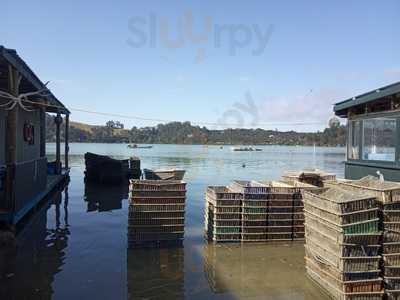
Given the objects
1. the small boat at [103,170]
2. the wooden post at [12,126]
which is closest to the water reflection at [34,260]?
the wooden post at [12,126]

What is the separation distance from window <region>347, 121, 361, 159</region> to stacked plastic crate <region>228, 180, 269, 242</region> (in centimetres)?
383

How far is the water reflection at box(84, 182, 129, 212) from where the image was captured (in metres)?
16.1

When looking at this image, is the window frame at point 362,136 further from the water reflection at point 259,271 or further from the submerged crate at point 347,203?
the submerged crate at point 347,203

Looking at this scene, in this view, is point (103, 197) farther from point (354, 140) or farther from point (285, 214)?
point (354, 140)

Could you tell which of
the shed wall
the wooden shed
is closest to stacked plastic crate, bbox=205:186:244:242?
the wooden shed

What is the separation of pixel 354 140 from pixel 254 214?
4548mm

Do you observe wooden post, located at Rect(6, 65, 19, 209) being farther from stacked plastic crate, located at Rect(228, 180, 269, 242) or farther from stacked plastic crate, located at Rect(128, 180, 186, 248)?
stacked plastic crate, located at Rect(228, 180, 269, 242)

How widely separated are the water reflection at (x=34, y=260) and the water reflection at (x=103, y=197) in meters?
3.28

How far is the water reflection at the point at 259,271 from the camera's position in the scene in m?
6.84

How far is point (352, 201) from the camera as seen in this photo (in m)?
6.26

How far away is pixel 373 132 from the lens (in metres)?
11.3

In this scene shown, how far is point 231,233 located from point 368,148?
485 cm

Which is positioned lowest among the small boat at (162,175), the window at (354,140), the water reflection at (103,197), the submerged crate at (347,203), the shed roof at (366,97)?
the water reflection at (103,197)

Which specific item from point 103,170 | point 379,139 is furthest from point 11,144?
point 103,170
